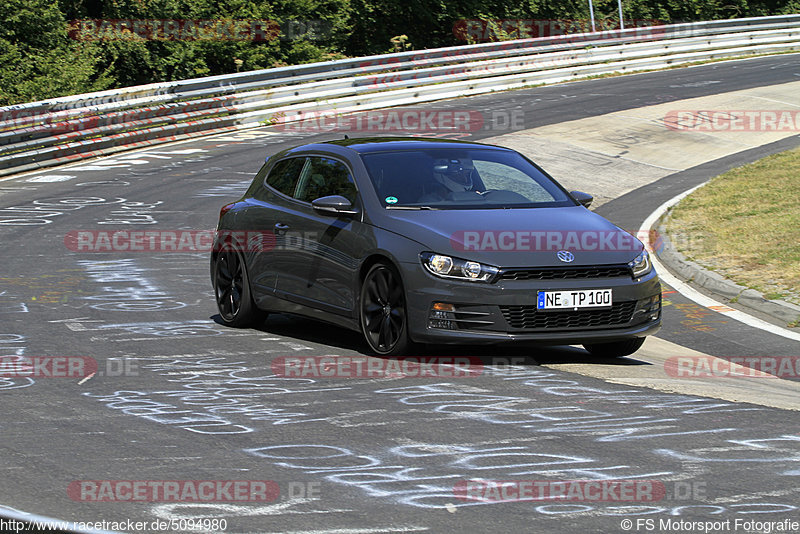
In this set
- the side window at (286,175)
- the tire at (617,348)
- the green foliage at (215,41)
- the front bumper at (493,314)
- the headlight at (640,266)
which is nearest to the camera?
the front bumper at (493,314)

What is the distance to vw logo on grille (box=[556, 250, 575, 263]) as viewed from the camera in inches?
332

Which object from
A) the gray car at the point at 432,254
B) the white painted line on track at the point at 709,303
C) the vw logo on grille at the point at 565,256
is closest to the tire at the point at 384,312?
the gray car at the point at 432,254

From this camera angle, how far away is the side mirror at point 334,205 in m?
9.20

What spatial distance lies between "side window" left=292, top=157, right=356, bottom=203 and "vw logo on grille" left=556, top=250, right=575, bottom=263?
5.93ft

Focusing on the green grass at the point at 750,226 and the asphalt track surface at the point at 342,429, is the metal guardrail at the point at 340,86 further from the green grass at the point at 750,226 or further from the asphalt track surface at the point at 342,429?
the green grass at the point at 750,226

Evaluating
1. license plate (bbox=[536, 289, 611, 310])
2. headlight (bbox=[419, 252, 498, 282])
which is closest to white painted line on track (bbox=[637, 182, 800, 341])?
license plate (bbox=[536, 289, 611, 310])

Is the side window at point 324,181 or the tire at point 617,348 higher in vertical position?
the side window at point 324,181

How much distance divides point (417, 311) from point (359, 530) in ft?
12.0

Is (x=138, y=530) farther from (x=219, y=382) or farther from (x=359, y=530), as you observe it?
(x=219, y=382)

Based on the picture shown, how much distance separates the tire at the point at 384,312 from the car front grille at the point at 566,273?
2.63 ft

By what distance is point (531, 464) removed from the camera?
584cm

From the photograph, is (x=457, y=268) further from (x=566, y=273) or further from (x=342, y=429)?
(x=342, y=429)

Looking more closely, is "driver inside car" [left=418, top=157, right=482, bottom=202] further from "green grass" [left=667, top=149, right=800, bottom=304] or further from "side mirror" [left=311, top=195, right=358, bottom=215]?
"green grass" [left=667, top=149, right=800, bottom=304]

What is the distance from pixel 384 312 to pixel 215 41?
30.6 metres
